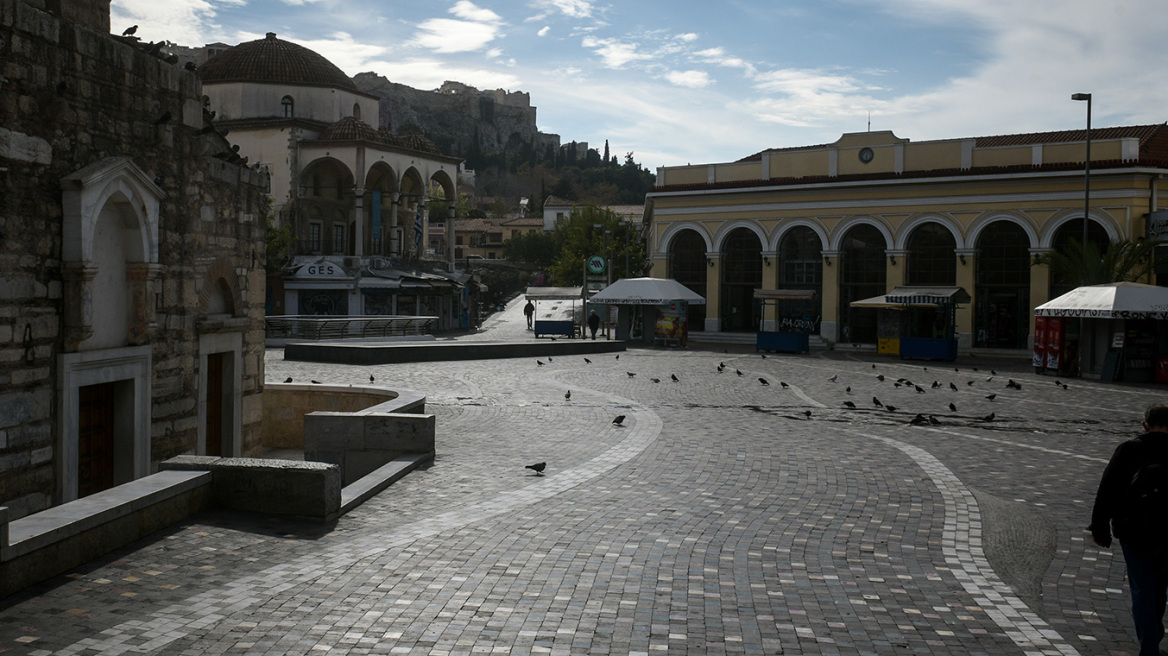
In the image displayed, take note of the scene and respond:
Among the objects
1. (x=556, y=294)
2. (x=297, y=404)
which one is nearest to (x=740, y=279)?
(x=297, y=404)

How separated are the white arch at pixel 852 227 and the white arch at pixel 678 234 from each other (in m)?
6.11

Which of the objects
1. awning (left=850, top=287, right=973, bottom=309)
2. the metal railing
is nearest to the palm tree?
awning (left=850, top=287, right=973, bottom=309)

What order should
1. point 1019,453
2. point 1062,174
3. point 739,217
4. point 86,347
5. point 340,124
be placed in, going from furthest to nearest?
point 340,124 < point 739,217 < point 1062,174 < point 1019,453 < point 86,347

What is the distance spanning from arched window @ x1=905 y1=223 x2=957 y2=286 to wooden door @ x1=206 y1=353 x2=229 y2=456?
3335 cm

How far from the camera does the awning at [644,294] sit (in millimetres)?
38469

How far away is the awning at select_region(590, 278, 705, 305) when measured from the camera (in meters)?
38.5

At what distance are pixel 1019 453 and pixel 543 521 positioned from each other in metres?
7.85

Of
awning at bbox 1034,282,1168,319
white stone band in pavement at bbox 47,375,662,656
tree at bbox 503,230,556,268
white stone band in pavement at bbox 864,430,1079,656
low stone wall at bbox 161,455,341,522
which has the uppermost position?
tree at bbox 503,230,556,268

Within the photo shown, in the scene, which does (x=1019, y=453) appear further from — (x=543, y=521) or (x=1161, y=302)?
(x=1161, y=302)

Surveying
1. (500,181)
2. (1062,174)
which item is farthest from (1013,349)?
(500,181)

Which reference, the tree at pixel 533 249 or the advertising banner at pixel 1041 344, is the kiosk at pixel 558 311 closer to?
the advertising banner at pixel 1041 344

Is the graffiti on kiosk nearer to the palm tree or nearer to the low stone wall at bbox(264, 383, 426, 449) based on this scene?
the palm tree

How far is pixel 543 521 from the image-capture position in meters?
8.66

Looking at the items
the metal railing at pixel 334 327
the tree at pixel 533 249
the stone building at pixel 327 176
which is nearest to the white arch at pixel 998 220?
the metal railing at pixel 334 327
